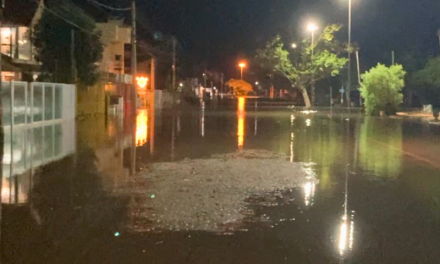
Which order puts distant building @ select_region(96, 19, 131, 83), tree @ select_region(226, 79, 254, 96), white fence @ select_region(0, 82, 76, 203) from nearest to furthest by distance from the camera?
white fence @ select_region(0, 82, 76, 203) → distant building @ select_region(96, 19, 131, 83) → tree @ select_region(226, 79, 254, 96)

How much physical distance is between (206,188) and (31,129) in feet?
49.4

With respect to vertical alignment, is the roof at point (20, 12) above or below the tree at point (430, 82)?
above

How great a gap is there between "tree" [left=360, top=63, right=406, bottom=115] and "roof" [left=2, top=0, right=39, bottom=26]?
2461 centimetres

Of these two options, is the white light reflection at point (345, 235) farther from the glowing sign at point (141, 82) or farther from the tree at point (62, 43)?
the glowing sign at point (141, 82)

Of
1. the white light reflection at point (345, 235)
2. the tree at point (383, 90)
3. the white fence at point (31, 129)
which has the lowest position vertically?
the white light reflection at point (345, 235)

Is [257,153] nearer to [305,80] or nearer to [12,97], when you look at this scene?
[12,97]

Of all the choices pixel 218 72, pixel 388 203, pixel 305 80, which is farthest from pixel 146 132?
pixel 218 72

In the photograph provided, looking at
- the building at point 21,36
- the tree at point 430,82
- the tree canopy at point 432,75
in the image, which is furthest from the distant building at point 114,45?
the tree canopy at point 432,75

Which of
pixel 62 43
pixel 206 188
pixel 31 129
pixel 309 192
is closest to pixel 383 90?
pixel 62 43

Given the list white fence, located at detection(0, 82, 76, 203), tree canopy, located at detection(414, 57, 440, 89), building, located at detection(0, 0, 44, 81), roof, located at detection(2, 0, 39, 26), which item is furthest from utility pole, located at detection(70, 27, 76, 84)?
tree canopy, located at detection(414, 57, 440, 89)

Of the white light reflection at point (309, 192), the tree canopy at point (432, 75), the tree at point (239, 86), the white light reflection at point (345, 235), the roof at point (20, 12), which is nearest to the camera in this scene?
the white light reflection at point (345, 235)

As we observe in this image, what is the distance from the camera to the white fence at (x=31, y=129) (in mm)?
14177

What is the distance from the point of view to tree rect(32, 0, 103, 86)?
125ft

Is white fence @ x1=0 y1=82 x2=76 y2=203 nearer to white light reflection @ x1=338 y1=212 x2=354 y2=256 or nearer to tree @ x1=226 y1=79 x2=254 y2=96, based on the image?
white light reflection @ x1=338 y1=212 x2=354 y2=256
